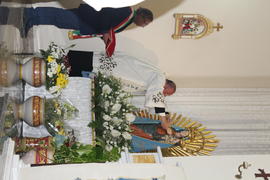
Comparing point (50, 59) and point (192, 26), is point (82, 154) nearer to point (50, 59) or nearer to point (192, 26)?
point (50, 59)

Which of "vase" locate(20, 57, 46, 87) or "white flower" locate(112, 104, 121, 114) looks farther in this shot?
"white flower" locate(112, 104, 121, 114)

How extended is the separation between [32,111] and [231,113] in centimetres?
314

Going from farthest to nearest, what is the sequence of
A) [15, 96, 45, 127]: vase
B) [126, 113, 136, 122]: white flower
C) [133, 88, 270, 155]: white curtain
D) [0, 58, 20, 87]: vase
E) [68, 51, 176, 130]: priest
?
[133, 88, 270, 155]: white curtain
[68, 51, 176, 130]: priest
[126, 113, 136, 122]: white flower
[15, 96, 45, 127]: vase
[0, 58, 20, 87]: vase

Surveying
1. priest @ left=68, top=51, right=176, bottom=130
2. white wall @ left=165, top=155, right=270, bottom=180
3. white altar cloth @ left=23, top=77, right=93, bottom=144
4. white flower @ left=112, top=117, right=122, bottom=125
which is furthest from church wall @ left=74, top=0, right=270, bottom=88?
white wall @ left=165, top=155, right=270, bottom=180

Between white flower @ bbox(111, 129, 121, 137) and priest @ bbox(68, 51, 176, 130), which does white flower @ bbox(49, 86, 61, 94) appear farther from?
priest @ bbox(68, 51, 176, 130)

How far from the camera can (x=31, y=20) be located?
4602 mm

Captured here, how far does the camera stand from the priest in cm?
461

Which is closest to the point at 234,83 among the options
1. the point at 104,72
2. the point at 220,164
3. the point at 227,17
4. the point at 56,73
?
the point at 227,17

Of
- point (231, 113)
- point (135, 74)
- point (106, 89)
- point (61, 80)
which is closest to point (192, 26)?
point (135, 74)

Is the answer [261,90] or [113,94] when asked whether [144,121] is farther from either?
[261,90]

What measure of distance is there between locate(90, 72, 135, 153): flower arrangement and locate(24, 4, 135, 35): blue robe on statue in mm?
853

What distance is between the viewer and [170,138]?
4.75 m

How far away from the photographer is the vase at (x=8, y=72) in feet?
9.82

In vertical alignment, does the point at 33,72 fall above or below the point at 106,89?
above
